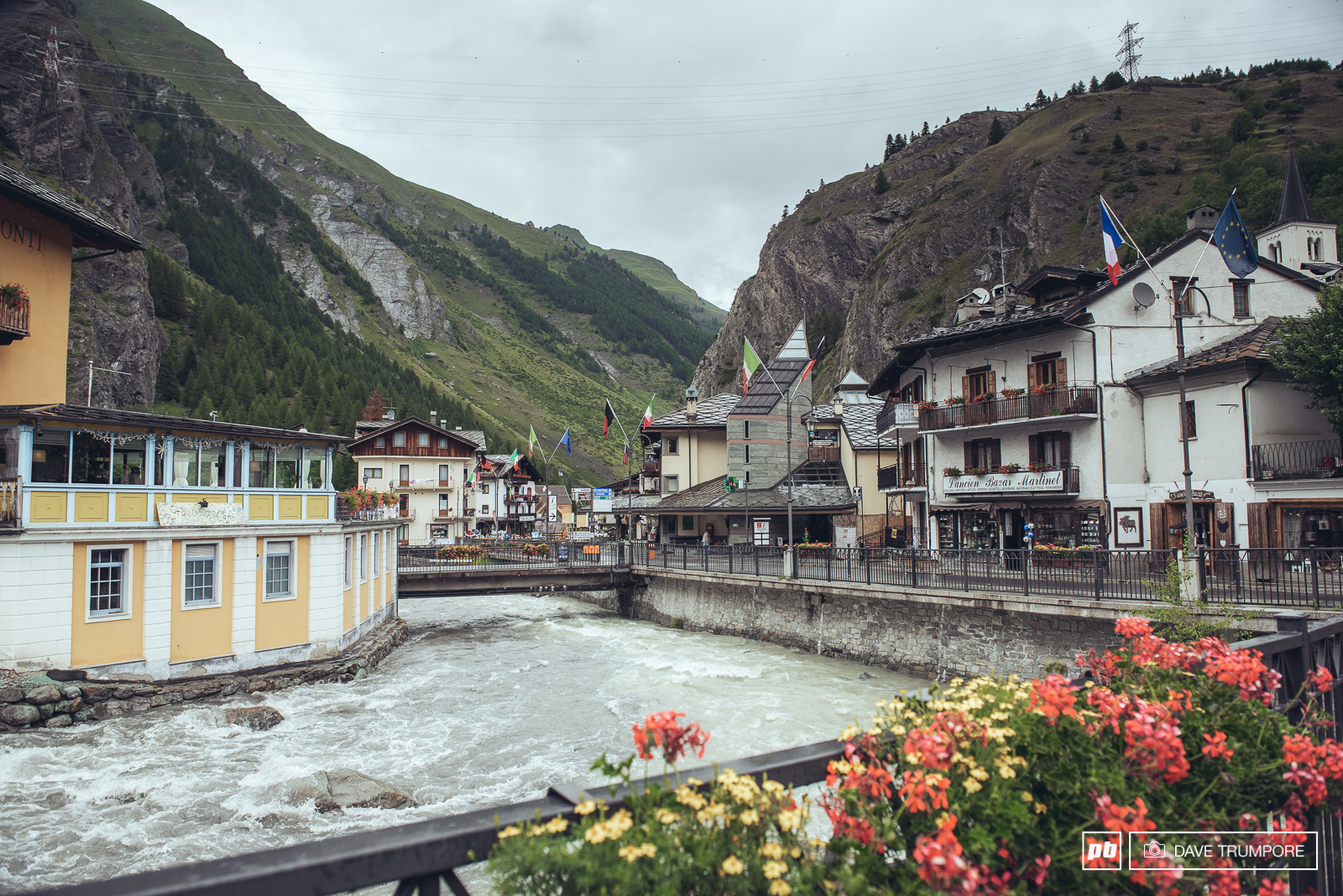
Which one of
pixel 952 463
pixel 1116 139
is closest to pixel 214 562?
pixel 952 463

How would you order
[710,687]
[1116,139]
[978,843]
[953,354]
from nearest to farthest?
[978,843]
[710,687]
[953,354]
[1116,139]

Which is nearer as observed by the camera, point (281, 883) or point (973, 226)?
point (281, 883)

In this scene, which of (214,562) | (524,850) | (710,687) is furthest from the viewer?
(710,687)

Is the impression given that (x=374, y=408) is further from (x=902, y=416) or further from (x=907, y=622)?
(x=907, y=622)

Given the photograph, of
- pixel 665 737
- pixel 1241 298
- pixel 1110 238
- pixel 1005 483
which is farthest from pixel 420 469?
pixel 665 737

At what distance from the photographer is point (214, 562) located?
20656 mm

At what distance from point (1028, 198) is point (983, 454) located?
73286mm

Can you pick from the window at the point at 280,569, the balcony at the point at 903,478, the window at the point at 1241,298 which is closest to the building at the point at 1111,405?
the window at the point at 1241,298

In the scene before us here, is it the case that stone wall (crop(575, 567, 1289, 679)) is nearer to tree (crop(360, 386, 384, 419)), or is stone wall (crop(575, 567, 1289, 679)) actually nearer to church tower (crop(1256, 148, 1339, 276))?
church tower (crop(1256, 148, 1339, 276))

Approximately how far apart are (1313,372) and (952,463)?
14.1m

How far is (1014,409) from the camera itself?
29734 mm

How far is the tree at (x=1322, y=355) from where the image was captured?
67.5 feet

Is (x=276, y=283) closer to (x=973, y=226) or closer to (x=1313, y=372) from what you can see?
(x=973, y=226)

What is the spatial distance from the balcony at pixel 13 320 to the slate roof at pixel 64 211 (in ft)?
10.1
